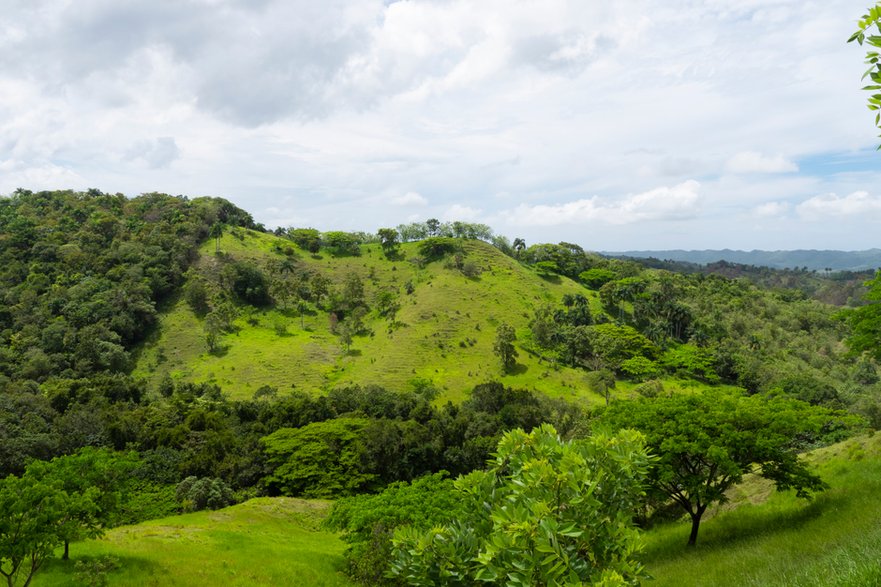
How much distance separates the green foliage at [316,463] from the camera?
41.1m

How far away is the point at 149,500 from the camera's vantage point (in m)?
38.5

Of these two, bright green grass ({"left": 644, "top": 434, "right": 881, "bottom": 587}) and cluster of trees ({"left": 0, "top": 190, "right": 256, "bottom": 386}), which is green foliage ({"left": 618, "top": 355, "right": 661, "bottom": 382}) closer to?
bright green grass ({"left": 644, "top": 434, "right": 881, "bottom": 587})

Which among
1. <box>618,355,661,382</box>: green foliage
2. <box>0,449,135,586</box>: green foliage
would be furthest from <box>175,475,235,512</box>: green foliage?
<box>618,355,661,382</box>: green foliage

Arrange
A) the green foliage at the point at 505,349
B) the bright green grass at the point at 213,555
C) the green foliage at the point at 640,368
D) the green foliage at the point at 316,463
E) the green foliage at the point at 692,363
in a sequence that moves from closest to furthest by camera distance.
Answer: the bright green grass at the point at 213,555
the green foliage at the point at 316,463
the green foliage at the point at 640,368
the green foliage at the point at 692,363
the green foliage at the point at 505,349

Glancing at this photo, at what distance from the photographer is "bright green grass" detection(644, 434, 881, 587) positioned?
11.5 m

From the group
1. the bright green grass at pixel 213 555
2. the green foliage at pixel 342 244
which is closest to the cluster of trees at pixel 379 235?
the green foliage at pixel 342 244

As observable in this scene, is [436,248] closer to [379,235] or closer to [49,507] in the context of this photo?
[379,235]

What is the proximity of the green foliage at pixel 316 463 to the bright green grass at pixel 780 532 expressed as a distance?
27044mm

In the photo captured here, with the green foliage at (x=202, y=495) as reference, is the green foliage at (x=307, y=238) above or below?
above

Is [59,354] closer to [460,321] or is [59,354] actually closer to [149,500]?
[149,500]

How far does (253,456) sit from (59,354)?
49.9 metres

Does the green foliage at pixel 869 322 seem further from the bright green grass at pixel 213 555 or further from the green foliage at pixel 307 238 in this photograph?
the green foliage at pixel 307 238

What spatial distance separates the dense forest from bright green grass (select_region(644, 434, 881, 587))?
41.7 inches

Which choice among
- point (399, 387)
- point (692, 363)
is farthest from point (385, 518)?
point (692, 363)
